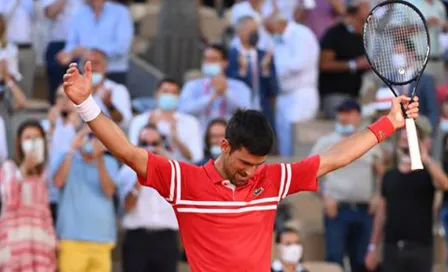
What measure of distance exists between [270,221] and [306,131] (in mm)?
7450

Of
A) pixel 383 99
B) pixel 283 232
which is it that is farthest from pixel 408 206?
pixel 383 99

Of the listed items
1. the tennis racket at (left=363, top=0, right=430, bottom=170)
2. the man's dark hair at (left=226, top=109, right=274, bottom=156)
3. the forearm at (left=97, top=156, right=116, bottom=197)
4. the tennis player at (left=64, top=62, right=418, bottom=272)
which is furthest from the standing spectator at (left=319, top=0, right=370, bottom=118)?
the man's dark hair at (left=226, top=109, right=274, bottom=156)

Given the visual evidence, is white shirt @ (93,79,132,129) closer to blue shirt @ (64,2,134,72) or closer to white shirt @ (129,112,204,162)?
white shirt @ (129,112,204,162)

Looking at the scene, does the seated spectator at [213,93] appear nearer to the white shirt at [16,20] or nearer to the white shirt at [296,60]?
the white shirt at [296,60]

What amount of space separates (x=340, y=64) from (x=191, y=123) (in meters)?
2.84

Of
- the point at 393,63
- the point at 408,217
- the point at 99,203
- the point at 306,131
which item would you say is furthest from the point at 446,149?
the point at 393,63

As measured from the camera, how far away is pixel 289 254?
42.1ft

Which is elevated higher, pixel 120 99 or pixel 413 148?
pixel 120 99

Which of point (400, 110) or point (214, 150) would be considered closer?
point (400, 110)

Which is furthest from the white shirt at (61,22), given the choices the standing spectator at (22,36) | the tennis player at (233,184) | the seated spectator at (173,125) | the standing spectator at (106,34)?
the tennis player at (233,184)

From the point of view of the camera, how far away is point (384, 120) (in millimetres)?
8352

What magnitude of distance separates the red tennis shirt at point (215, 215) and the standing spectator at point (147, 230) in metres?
5.24

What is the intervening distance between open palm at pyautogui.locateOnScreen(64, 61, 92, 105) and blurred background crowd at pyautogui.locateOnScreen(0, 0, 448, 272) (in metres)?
5.20

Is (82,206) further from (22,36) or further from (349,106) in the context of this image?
(22,36)
